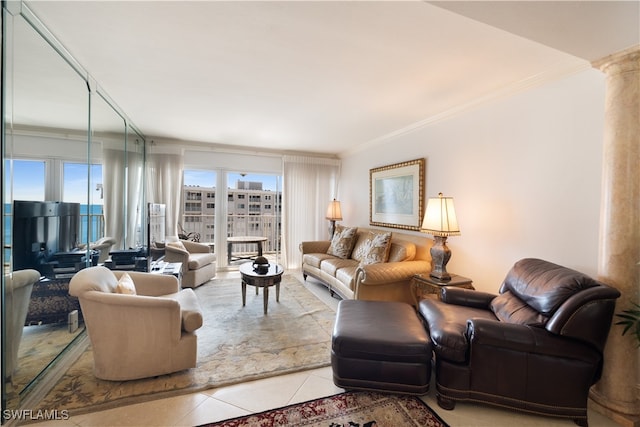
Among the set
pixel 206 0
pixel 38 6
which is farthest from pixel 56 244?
pixel 206 0

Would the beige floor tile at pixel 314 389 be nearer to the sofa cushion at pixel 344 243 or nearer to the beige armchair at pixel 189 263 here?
the sofa cushion at pixel 344 243

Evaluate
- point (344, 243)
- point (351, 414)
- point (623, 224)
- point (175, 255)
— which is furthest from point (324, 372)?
point (175, 255)

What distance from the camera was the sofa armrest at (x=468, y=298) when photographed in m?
2.29

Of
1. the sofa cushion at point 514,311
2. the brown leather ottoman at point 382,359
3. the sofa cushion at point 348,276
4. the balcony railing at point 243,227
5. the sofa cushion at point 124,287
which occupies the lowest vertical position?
the brown leather ottoman at point 382,359

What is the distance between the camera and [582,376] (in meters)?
1.58

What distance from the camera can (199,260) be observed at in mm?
4125

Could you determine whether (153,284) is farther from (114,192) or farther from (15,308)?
(114,192)

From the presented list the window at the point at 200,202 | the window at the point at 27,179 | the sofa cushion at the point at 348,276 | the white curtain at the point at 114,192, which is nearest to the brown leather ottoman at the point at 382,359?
the sofa cushion at the point at 348,276

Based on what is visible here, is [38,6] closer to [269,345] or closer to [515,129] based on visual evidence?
[269,345]

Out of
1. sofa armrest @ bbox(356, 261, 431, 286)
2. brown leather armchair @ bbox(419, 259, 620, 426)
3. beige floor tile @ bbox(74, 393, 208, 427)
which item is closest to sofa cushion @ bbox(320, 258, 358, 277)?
sofa armrest @ bbox(356, 261, 431, 286)

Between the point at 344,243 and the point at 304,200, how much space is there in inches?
63.6

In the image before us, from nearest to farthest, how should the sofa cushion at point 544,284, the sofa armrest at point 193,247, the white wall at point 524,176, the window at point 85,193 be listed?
the sofa cushion at point 544,284 → the white wall at point 524,176 → the window at point 85,193 → the sofa armrest at point 193,247

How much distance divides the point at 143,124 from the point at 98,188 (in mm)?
1587

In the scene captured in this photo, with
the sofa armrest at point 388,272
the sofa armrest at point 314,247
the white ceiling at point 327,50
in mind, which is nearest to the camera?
the white ceiling at point 327,50
